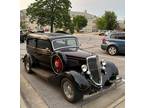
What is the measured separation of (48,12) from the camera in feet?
4.80

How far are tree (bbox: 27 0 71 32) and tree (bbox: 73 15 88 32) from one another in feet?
0.25

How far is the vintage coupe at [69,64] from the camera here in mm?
1643

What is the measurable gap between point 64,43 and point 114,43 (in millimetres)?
382

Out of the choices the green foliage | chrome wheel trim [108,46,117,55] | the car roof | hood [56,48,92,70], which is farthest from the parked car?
the green foliage

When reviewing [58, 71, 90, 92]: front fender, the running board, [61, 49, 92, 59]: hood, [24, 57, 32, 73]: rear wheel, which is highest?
[61, 49, 92, 59]: hood

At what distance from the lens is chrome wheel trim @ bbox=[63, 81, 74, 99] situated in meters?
1.59

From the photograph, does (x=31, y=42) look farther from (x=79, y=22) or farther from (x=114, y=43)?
(x=114, y=43)

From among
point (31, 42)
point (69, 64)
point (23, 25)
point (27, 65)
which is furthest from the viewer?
point (69, 64)

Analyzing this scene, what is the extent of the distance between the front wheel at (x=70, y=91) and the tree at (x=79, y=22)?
396mm

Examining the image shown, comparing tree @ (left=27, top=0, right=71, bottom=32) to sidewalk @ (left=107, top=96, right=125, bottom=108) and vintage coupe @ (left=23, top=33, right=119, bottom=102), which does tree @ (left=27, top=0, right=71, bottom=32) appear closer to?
vintage coupe @ (left=23, top=33, right=119, bottom=102)

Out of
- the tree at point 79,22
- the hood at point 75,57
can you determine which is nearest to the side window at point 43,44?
the hood at point 75,57

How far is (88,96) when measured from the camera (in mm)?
1574

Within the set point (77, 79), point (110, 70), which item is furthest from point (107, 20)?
point (77, 79)
